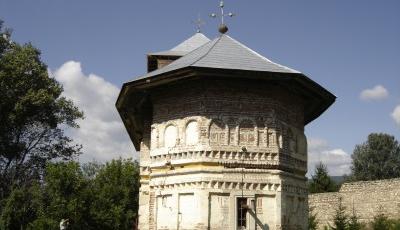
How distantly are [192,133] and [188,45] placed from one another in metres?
7.06

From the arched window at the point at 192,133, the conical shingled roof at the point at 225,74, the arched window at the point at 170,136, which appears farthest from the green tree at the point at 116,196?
the arched window at the point at 192,133

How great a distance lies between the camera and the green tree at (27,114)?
2561cm

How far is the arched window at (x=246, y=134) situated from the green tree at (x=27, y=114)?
17.3 meters

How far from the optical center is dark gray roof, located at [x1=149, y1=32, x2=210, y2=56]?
1675 centimetres

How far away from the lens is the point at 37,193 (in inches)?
990

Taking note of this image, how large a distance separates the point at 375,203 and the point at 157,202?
19569 millimetres

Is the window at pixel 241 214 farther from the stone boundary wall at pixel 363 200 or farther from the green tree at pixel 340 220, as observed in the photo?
the stone boundary wall at pixel 363 200

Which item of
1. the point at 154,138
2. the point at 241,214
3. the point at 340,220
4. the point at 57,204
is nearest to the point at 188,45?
the point at 154,138

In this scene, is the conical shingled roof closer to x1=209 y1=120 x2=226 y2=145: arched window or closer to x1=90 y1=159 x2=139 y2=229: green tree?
x1=209 y1=120 x2=226 y2=145: arched window

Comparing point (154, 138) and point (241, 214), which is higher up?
point (154, 138)

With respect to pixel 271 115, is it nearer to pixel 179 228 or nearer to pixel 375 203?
pixel 179 228

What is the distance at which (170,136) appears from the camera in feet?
38.6

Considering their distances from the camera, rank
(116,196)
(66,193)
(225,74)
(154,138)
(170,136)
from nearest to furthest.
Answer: (225,74) → (170,136) → (154,138) → (66,193) → (116,196)

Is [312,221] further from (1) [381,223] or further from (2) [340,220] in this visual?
(1) [381,223]
